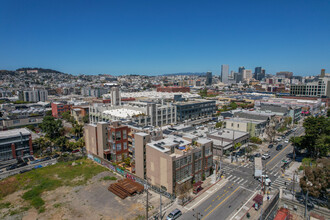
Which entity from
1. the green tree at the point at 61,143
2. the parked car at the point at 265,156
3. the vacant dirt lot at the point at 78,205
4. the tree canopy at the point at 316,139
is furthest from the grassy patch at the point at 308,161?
the green tree at the point at 61,143

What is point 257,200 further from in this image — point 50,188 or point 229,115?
point 229,115

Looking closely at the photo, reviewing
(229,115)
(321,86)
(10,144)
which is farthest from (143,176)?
(321,86)

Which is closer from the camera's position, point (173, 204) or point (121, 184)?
point (173, 204)

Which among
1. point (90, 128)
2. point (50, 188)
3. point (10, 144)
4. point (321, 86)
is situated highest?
point (321, 86)

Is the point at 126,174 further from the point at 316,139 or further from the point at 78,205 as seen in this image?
the point at 316,139

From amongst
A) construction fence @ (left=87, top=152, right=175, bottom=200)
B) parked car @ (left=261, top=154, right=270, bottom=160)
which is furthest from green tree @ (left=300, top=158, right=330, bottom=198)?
construction fence @ (left=87, top=152, right=175, bottom=200)

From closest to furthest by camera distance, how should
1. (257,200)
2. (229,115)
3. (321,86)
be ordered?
(257,200) → (229,115) → (321,86)
